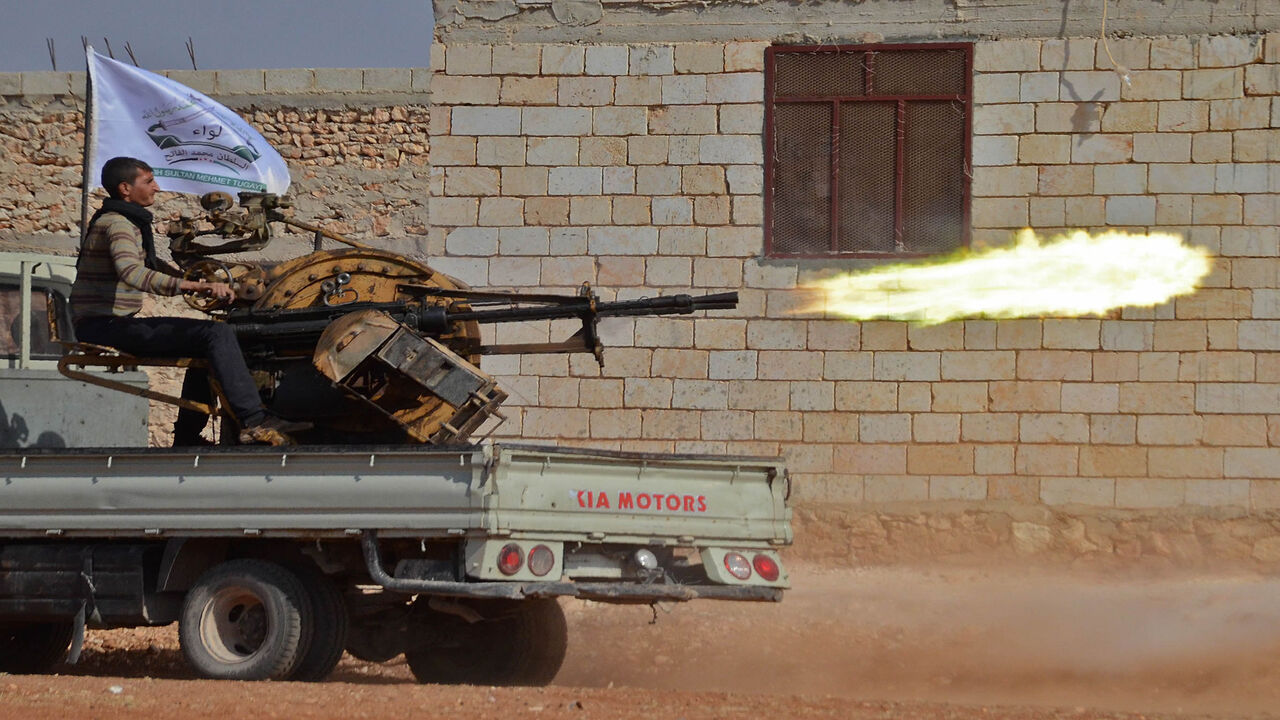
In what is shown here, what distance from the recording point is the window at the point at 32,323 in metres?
9.70

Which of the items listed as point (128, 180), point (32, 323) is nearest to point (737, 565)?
point (128, 180)

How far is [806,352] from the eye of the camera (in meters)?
13.4

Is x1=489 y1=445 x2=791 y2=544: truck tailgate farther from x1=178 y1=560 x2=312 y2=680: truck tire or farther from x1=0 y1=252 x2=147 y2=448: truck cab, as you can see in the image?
x1=0 y1=252 x2=147 y2=448: truck cab

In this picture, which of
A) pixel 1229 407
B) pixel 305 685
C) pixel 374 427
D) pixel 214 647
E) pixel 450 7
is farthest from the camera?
pixel 450 7

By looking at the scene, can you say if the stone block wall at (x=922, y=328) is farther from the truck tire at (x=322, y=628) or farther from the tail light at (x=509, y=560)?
the tail light at (x=509, y=560)

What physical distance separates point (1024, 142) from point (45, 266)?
25.8 ft

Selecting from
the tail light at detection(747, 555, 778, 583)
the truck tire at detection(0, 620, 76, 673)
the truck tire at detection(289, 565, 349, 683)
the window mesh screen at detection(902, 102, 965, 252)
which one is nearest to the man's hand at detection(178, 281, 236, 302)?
the truck tire at detection(289, 565, 349, 683)

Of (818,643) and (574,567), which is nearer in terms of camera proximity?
(574,567)

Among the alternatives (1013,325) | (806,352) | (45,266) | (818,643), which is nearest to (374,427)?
(45,266)

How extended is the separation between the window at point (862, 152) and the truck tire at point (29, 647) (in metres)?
6.62

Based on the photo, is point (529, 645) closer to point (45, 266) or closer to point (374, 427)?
point (374, 427)

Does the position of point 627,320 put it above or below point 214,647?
above

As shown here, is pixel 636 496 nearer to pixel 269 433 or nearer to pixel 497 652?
pixel 497 652

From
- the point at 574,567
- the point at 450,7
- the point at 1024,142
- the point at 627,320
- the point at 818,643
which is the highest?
the point at 450,7
